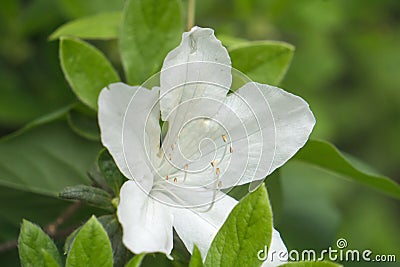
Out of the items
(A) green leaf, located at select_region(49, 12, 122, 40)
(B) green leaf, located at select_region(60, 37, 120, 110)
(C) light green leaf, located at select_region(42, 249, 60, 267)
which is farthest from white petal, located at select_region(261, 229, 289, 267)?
(A) green leaf, located at select_region(49, 12, 122, 40)

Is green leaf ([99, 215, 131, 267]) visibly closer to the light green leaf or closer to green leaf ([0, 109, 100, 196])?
the light green leaf

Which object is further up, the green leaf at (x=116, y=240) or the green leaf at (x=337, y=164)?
the green leaf at (x=116, y=240)

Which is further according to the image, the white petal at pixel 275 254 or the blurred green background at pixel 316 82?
the blurred green background at pixel 316 82

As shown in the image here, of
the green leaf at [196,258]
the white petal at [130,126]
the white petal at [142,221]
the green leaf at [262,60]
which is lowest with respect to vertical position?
the green leaf at [196,258]

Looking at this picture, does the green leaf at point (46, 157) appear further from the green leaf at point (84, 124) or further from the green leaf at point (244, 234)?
the green leaf at point (244, 234)

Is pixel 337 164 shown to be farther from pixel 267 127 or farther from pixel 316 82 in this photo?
pixel 316 82

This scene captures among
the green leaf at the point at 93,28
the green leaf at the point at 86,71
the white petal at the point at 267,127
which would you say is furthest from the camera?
the green leaf at the point at 93,28

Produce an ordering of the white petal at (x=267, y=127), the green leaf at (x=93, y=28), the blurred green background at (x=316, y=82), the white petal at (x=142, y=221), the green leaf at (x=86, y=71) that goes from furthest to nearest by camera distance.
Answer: the blurred green background at (x=316, y=82) < the green leaf at (x=93, y=28) < the green leaf at (x=86, y=71) < the white petal at (x=267, y=127) < the white petal at (x=142, y=221)

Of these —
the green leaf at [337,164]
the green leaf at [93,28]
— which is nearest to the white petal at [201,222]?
the green leaf at [337,164]
